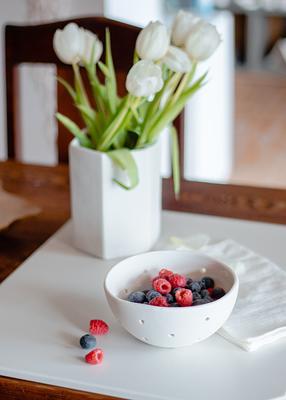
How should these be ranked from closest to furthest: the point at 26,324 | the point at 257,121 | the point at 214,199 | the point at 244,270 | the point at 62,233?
the point at 26,324 → the point at 244,270 → the point at 62,233 → the point at 214,199 → the point at 257,121

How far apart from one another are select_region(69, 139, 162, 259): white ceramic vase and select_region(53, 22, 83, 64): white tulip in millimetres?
151

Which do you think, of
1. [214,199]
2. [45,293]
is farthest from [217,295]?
[214,199]

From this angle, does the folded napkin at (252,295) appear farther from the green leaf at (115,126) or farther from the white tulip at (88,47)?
the white tulip at (88,47)

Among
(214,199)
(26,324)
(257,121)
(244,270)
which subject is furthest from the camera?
(257,121)

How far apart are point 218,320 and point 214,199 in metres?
0.59

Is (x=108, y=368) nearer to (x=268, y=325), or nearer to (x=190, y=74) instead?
(x=268, y=325)

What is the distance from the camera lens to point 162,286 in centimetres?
107

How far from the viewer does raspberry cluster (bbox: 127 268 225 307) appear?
40.9 inches

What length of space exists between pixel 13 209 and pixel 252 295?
537mm

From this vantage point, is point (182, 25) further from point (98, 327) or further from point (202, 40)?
point (98, 327)

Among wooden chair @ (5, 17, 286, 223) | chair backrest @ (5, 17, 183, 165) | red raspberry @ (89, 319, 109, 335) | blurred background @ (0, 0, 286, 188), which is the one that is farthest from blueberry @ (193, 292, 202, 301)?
blurred background @ (0, 0, 286, 188)

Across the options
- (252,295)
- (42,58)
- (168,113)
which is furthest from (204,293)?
(42,58)

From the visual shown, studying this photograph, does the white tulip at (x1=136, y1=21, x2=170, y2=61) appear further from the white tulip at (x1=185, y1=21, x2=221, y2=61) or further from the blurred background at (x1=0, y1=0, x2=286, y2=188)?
the blurred background at (x1=0, y1=0, x2=286, y2=188)

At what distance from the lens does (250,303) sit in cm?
116
